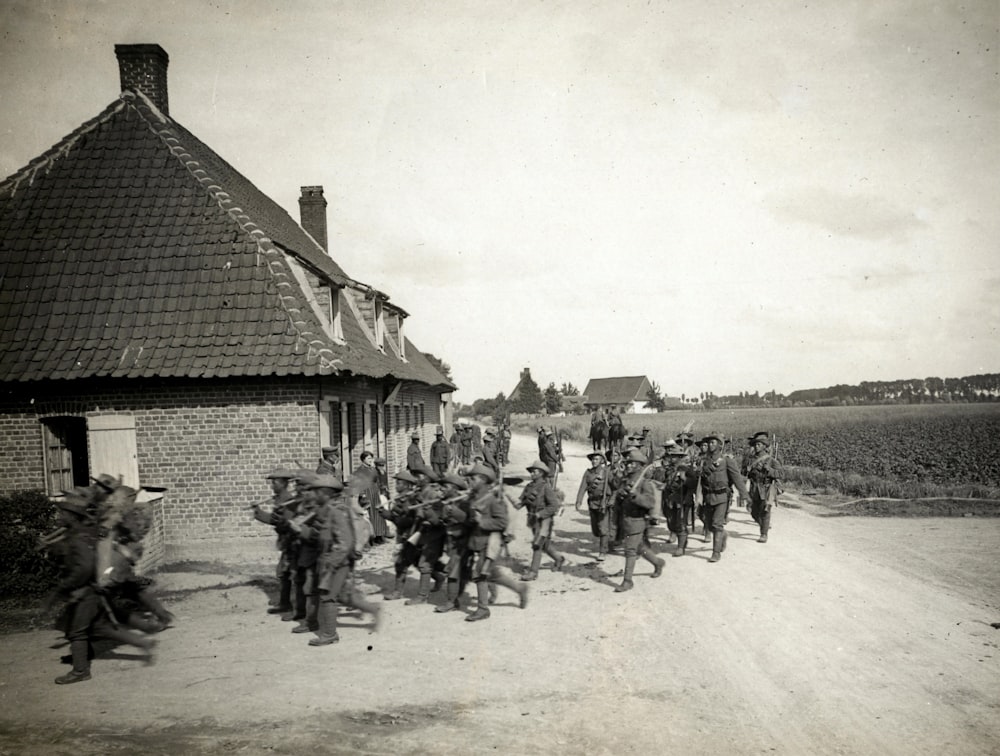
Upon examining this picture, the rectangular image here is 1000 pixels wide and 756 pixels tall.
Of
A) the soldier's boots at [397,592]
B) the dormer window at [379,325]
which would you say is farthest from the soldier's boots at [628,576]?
the dormer window at [379,325]

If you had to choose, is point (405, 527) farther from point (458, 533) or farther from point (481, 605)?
point (481, 605)

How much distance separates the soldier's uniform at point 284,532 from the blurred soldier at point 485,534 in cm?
211

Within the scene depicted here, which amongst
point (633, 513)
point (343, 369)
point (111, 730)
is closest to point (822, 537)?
point (633, 513)

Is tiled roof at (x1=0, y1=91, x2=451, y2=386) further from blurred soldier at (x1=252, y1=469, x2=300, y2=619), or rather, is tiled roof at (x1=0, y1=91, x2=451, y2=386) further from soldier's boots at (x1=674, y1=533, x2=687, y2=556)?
soldier's boots at (x1=674, y1=533, x2=687, y2=556)

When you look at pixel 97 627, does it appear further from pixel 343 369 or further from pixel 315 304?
pixel 315 304

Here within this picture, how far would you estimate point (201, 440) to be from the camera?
35.3ft

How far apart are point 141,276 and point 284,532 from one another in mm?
6241

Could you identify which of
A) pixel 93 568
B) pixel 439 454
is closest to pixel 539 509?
pixel 93 568

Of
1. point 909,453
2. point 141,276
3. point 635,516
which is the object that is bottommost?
point 909,453

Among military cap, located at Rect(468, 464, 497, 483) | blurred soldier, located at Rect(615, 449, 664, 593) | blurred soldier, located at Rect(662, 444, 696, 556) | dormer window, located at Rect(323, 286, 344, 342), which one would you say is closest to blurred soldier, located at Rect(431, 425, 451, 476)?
dormer window, located at Rect(323, 286, 344, 342)

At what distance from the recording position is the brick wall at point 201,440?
1073 centimetres

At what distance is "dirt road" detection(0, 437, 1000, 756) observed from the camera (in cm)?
493

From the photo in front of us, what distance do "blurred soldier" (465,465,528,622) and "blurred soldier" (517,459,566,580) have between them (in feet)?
5.74

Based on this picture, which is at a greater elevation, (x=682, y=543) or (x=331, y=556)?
(x=331, y=556)
